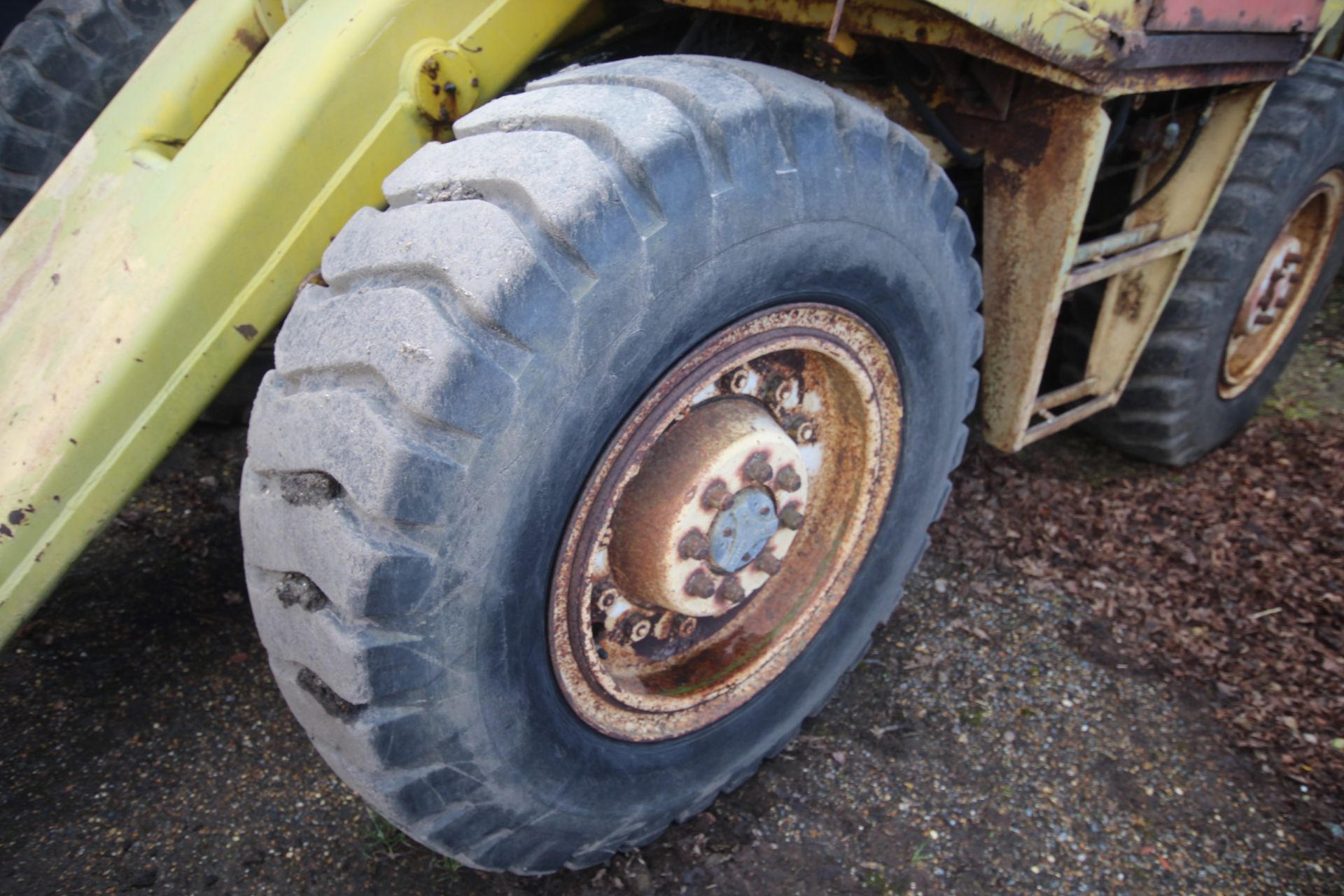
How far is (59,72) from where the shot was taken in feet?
8.25

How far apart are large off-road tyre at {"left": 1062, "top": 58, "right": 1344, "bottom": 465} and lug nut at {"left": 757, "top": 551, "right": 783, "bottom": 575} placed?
1647mm

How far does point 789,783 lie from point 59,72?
2688mm

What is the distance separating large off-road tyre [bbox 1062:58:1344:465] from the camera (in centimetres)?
277

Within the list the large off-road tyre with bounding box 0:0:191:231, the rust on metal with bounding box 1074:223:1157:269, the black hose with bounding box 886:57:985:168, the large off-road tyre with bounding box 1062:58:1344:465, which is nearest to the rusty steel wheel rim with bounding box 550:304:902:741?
the black hose with bounding box 886:57:985:168

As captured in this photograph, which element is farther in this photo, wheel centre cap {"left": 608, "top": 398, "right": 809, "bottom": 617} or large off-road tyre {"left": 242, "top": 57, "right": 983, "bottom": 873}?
wheel centre cap {"left": 608, "top": 398, "right": 809, "bottom": 617}

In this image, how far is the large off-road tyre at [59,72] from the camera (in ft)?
8.20

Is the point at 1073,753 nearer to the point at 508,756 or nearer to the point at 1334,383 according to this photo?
the point at 508,756

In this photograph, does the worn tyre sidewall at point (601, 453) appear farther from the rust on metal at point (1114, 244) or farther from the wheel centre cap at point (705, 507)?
the rust on metal at point (1114, 244)

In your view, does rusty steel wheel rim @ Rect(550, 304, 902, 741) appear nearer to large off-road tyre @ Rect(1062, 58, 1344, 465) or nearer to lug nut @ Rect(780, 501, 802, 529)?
lug nut @ Rect(780, 501, 802, 529)

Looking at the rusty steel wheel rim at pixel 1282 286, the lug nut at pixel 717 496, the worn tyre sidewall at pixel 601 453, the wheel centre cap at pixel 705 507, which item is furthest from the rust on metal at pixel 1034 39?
the rusty steel wheel rim at pixel 1282 286

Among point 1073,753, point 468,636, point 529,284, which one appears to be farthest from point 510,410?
point 1073,753

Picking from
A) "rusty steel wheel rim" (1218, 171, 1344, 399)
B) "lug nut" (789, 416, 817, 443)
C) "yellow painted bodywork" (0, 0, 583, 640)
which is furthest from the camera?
"rusty steel wheel rim" (1218, 171, 1344, 399)

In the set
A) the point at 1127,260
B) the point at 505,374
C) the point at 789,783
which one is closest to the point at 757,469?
the point at 505,374

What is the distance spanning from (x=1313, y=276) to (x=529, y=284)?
3.33m
